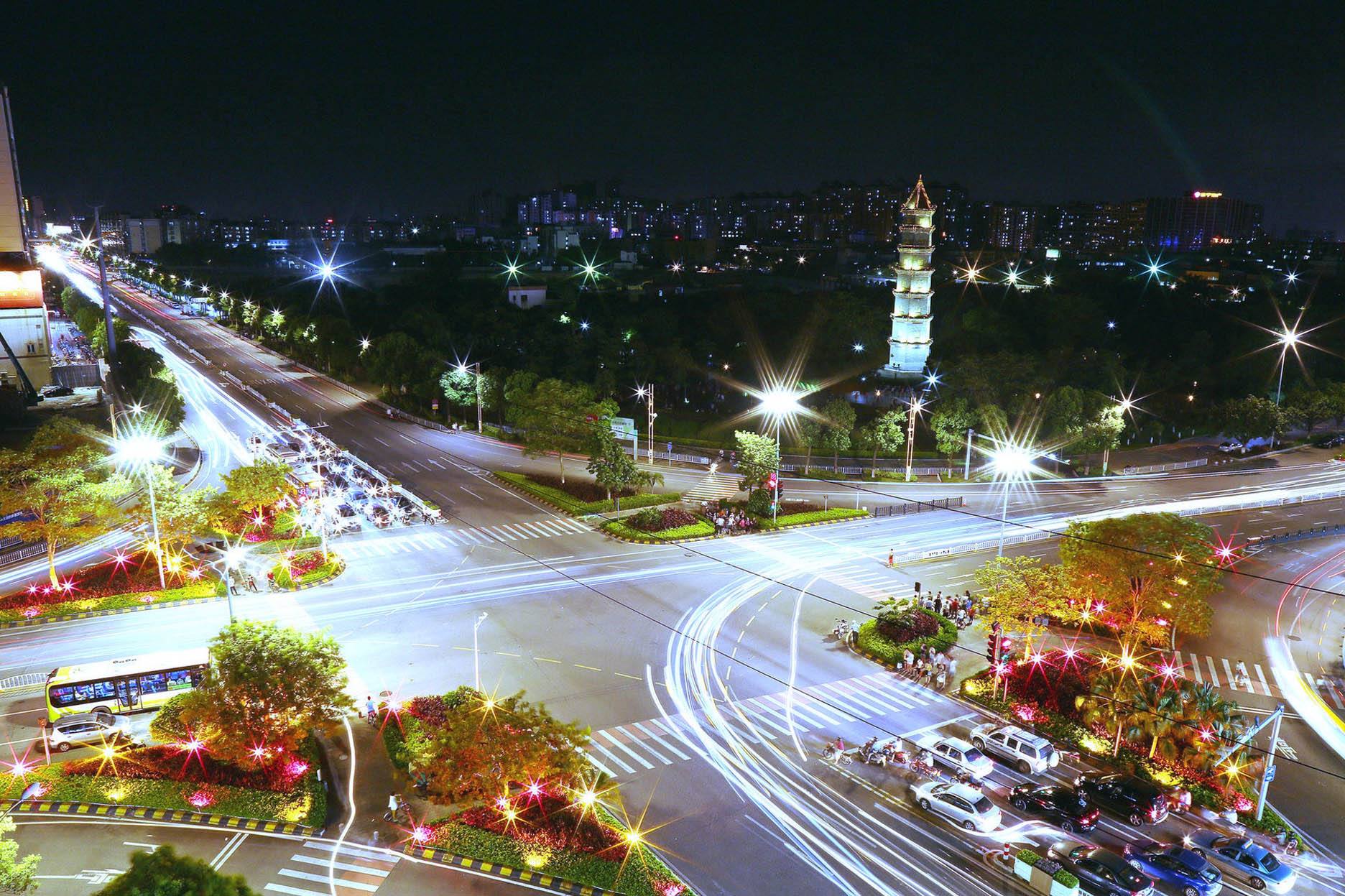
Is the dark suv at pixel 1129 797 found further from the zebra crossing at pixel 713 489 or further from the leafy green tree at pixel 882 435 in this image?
the leafy green tree at pixel 882 435

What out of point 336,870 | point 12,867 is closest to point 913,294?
point 336,870

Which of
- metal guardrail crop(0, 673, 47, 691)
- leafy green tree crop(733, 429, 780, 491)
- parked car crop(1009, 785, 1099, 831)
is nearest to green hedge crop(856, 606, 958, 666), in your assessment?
parked car crop(1009, 785, 1099, 831)

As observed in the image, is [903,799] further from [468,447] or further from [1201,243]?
[1201,243]

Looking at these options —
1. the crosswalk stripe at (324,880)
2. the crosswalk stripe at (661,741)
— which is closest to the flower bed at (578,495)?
the crosswalk stripe at (661,741)

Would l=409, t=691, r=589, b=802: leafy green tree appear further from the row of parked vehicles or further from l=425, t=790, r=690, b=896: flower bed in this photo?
the row of parked vehicles

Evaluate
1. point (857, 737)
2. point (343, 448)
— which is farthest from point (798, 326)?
point (857, 737)
